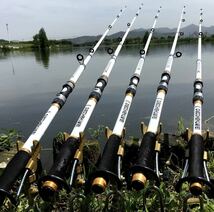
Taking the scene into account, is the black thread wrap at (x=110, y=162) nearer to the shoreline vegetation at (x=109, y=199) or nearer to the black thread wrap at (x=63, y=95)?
the shoreline vegetation at (x=109, y=199)

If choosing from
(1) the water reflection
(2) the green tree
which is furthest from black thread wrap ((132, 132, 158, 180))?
(2) the green tree

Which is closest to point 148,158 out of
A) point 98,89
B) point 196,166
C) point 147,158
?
point 147,158

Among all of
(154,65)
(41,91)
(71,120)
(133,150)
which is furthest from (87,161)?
(154,65)

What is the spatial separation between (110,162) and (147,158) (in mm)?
343

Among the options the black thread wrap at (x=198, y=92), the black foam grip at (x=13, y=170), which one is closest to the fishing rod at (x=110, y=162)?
the black foam grip at (x=13, y=170)

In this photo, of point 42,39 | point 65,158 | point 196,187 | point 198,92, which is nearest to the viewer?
point 196,187

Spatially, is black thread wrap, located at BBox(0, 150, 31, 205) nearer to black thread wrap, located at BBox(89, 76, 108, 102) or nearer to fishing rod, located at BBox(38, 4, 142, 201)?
fishing rod, located at BBox(38, 4, 142, 201)

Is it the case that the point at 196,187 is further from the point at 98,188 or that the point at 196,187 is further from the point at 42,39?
the point at 42,39

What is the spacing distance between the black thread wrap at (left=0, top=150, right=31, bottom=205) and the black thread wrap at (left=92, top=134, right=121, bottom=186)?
698 mm

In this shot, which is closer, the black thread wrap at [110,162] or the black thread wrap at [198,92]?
the black thread wrap at [110,162]

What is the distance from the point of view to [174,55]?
22.0 feet

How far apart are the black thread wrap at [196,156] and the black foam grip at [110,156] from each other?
68cm

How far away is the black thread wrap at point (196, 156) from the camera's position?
3273mm

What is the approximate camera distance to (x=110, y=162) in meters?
3.53
